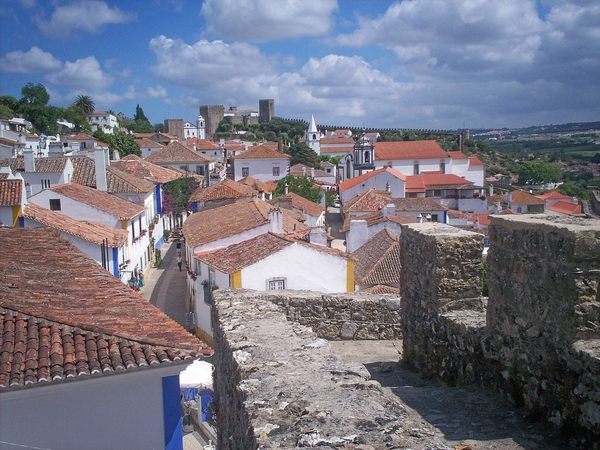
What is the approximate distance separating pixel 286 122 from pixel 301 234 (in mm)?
109164

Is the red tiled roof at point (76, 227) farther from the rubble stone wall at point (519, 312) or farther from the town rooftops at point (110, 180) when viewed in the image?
the rubble stone wall at point (519, 312)

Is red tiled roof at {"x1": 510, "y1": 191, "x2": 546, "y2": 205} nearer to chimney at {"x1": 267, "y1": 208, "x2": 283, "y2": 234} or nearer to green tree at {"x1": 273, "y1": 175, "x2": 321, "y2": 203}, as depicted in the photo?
green tree at {"x1": 273, "y1": 175, "x2": 321, "y2": 203}

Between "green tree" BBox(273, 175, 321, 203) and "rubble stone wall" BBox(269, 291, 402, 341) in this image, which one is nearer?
"rubble stone wall" BBox(269, 291, 402, 341)

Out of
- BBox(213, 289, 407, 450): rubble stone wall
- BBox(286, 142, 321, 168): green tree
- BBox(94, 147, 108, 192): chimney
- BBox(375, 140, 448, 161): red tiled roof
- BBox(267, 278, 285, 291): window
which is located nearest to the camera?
BBox(213, 289, 407, 450): rubble stone wall

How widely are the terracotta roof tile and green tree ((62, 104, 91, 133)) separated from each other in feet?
211

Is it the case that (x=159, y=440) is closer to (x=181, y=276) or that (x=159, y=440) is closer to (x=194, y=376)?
(x=194, y=376)

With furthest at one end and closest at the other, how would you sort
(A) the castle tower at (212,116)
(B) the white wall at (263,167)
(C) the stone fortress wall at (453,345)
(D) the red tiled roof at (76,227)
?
(A) the castle tower at (212,116), (B) the white wall at (263,167), (D) the red tiled roof at (76,227), (C) the stone fortress wall at (453,345)

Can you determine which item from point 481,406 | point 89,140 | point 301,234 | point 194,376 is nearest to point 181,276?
point 301,234

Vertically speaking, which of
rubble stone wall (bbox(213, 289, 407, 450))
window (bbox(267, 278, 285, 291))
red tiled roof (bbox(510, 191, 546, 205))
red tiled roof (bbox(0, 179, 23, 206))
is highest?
red tiled roof (bbox(0, 179, 23, 206))

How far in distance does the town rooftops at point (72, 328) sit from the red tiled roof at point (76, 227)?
8.12m

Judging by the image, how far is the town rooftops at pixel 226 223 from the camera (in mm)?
18766

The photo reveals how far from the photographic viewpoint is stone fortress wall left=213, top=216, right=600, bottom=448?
3.11m

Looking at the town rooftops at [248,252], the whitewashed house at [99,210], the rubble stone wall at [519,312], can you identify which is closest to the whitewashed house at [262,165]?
the whitewashed house at [99,210]

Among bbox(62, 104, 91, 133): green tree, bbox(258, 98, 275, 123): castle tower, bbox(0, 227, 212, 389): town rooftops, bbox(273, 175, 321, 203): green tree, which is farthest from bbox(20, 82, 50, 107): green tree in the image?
bbox(0, 227, 212, 389): town rooftops
